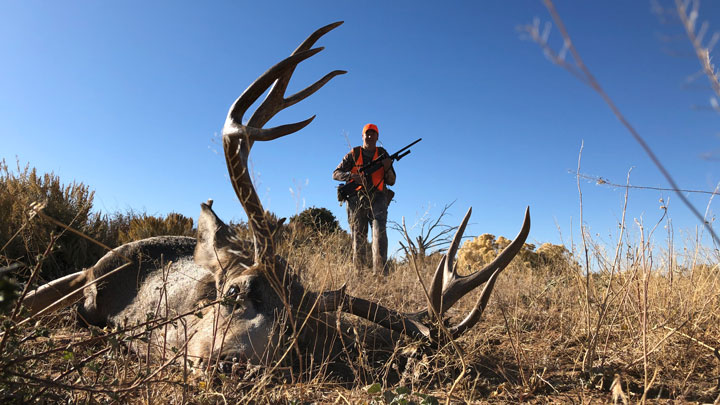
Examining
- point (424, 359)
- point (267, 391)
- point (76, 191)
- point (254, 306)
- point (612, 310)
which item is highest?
point (76, 191)

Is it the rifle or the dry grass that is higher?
the rifle

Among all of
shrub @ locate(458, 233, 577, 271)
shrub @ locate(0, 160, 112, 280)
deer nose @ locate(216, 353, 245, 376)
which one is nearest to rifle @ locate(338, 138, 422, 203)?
shrub @ locate(458, 233, 577, 271)

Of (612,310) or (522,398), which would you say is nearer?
(522,398)

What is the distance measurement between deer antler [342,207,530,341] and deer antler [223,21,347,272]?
2.88ft

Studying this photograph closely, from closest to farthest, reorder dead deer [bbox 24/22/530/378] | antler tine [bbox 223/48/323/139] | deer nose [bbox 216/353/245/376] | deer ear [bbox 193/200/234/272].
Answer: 1. deer nose [bbox 216/353/245/376]
2. dead deer [bbox 24/22/530/378]
3. antler tine [bbox 223/48/323/139]
4. deer ear [bbox 193/200/234/272]

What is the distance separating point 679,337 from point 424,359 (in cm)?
203

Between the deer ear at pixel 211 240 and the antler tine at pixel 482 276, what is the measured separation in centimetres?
175

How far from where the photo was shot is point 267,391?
2475 millimetres

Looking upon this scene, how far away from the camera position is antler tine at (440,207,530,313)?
3.36 metres

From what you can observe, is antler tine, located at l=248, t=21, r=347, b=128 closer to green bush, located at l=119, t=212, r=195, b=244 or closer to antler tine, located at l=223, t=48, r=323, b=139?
antler tine, located at l=223, t=48, r=323, b=139

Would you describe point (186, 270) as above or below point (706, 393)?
above

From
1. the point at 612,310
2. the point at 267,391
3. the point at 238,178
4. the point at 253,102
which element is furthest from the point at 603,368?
the point at 253,102

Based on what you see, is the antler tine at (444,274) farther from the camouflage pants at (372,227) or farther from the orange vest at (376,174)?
the orange vest at (376,174)

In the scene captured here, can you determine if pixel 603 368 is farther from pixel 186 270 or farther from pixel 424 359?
pixel 186 270
